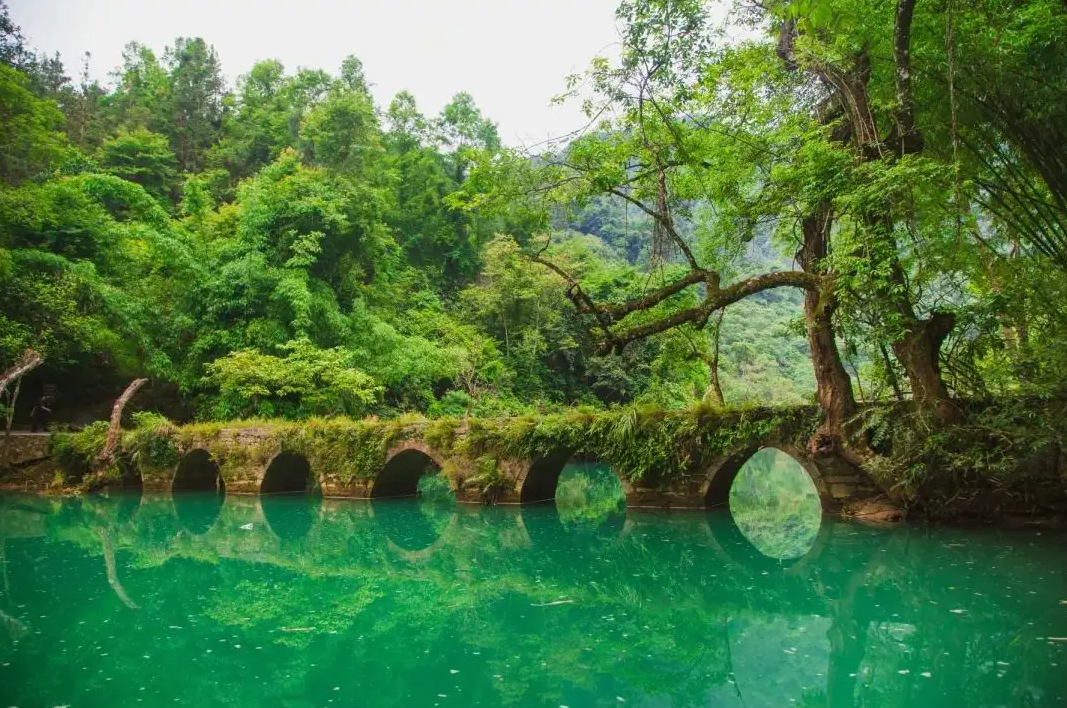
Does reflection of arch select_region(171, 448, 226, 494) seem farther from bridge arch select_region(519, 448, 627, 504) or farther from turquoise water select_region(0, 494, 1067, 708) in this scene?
bridge arch select_region(519, 448, 627, 504)

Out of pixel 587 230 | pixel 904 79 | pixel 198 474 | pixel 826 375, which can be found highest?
pixel 587 230

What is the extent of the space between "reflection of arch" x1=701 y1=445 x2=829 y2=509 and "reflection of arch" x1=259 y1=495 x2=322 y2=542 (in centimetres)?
701

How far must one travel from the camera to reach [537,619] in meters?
6.91

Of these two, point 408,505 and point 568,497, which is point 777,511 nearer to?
point 568,497

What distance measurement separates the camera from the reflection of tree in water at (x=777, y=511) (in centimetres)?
1129

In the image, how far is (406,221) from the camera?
32375 millimetres

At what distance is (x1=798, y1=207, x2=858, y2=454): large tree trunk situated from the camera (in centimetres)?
1144

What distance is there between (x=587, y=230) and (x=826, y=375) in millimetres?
34348

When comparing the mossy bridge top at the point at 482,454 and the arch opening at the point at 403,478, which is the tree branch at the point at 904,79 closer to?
the mossy bridge top at the point at 482,454

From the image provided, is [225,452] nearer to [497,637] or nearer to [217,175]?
[497,637]

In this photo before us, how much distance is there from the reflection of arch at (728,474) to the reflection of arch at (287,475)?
9.44 m

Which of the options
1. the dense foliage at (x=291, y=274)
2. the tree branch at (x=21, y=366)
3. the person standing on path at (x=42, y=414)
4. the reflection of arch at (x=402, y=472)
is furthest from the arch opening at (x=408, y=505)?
the person standing on path at (x=42, y=414)

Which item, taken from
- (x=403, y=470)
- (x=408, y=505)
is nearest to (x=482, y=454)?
(x=408, y=505)

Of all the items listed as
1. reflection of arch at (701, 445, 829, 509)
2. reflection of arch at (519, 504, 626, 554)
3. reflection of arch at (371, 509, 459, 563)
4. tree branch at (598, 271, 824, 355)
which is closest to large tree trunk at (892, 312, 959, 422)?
tree branch at (598, 271, 824, 355)
